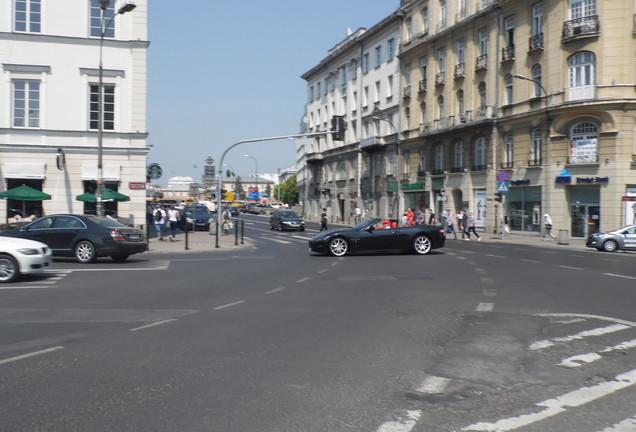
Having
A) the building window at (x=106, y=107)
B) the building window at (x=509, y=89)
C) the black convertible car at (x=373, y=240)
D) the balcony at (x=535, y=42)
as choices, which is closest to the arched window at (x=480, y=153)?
the building window at (x=509, y=89)

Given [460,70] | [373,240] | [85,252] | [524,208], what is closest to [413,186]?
[460,70]

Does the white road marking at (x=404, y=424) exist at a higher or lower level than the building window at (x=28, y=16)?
lower

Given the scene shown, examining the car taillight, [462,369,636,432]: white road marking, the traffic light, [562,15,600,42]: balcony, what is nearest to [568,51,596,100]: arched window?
[562,15,600,42]: balcony

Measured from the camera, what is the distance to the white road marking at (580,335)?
7418 millimetres

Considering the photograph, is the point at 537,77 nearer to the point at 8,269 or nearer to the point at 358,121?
the point at 358,121

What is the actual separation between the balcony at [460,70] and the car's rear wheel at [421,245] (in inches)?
1057

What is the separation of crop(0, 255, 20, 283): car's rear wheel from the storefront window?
31880 mm

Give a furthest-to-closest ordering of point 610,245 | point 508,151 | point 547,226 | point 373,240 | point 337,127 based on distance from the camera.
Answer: point 508,151, point 547,226, point 337,127, point 610,245, point 373,240

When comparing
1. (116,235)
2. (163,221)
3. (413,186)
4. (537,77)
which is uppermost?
(537,77)

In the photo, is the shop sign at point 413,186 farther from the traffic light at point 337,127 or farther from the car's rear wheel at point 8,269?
the car's rear wheel at point 8,269

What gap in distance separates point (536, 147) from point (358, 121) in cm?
2967

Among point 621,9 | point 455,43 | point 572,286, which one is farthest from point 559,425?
point 455,43

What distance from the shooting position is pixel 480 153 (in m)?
44.6

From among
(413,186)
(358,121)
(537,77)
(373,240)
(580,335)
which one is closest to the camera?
(580,335)
